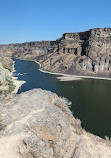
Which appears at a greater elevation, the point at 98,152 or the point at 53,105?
the point at 53,105

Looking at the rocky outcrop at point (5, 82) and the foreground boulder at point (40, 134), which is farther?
the rocky outcrop at point (5, 82)

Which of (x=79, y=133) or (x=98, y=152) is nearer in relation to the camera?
(x=98, y=152)

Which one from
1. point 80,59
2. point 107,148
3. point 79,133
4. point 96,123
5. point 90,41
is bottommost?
point 96,123

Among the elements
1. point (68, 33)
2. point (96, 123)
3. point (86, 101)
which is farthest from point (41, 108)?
point (68, 33)

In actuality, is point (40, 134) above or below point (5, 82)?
above

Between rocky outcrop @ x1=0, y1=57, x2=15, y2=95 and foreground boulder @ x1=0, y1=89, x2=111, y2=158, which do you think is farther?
rocky outcrop @ x1=0, y1=57, x2=15, y2=95

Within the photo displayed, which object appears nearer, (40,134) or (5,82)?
(40,134)

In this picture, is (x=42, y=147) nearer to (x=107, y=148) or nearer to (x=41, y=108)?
(x=41, y=108)

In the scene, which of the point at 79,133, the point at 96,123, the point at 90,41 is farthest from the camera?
the point at 90,41
